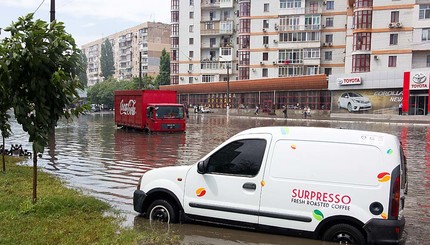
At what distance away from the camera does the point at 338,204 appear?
17.7 feet

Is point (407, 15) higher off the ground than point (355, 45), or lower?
higher

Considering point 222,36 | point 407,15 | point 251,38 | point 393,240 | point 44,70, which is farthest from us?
point 222,36

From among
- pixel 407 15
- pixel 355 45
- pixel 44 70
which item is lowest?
pixel 44 70

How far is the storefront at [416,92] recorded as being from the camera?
146ft

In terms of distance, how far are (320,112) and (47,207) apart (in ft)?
172

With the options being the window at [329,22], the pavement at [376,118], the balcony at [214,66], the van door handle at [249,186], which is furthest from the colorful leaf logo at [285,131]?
the balcony at [214,66]

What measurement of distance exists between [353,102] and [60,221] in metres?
49.3

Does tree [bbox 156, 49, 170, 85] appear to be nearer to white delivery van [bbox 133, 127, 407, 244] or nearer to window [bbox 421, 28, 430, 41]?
window [bbox 421, 28, 430, 41]

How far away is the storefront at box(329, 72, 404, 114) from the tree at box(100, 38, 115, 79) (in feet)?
342

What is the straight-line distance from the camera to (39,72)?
22.8 feet

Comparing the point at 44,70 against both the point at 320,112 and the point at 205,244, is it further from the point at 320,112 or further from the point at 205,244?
the point at 320,112

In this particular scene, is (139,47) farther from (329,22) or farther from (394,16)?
(394,16)

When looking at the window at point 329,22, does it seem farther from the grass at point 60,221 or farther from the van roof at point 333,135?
the van roof at point 333,135

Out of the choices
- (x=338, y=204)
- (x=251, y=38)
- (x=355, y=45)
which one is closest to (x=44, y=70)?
(x=338, y=204)
